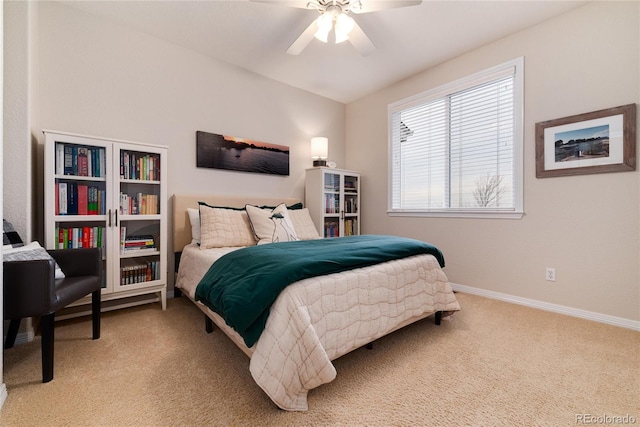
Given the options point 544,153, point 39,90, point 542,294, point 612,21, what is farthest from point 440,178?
point 39,90

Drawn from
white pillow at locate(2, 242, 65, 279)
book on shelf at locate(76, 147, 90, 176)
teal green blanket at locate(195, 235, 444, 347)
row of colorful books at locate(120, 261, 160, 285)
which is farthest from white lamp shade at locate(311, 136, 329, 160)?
white pillow at locate(2, 242, 65, 279)

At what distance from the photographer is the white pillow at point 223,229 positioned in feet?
8.46

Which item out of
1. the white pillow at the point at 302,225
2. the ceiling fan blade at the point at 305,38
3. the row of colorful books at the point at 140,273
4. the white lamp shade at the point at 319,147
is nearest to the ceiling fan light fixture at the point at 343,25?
the ceiling fan blade at the point at 305,38

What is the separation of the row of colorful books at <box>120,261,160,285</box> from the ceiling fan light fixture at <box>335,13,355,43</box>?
8.20 ft

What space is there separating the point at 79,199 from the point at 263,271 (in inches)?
71.8

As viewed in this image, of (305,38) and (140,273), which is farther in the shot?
(140,273)

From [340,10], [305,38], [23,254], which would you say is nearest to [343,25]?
[340,10]

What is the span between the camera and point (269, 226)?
271 centimetres

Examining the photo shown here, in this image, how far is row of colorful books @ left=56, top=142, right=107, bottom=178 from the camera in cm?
216

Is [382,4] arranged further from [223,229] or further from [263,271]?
[223,229]

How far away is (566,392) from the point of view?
4.68ft

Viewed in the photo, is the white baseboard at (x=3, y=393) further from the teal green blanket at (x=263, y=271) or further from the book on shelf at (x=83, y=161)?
the book on shelf at (x=83, y=161)

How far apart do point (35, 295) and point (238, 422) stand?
1.24m

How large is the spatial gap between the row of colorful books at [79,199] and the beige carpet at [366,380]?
0.90m
